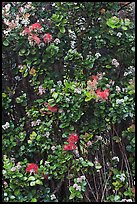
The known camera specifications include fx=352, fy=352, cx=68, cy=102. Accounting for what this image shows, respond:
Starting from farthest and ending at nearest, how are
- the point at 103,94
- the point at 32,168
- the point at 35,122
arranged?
the point at 35,122 → the point at 32,168 → the point at 103,94

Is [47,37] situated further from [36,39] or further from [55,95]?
[55,95]

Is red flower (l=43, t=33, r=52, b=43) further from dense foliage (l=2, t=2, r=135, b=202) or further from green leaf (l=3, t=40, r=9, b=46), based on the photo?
green leaf (l=3, t=40, r=9, b=46)

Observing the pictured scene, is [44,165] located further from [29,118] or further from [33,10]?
[33,10]

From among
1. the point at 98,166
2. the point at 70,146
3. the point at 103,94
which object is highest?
the point at 103,94

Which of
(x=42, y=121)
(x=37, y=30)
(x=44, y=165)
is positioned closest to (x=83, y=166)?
(x=44, y=165)

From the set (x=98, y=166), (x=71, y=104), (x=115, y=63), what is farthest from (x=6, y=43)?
(x=98, y=166)

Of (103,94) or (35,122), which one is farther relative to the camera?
(35,122)

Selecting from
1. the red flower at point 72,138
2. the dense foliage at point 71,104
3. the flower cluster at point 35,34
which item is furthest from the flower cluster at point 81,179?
the flower cluster at point 35,34

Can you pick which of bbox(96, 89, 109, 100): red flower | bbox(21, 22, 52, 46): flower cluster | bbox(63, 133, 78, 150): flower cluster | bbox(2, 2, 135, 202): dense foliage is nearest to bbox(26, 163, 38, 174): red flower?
bbox(2, 2, 135, 202): dense foliage

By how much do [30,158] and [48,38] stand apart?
892 mm

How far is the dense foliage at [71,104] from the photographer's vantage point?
7.72ft

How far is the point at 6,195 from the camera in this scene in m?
2.37

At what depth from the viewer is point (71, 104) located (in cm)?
236

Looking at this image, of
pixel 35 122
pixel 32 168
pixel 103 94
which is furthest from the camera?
pixel 35 122
